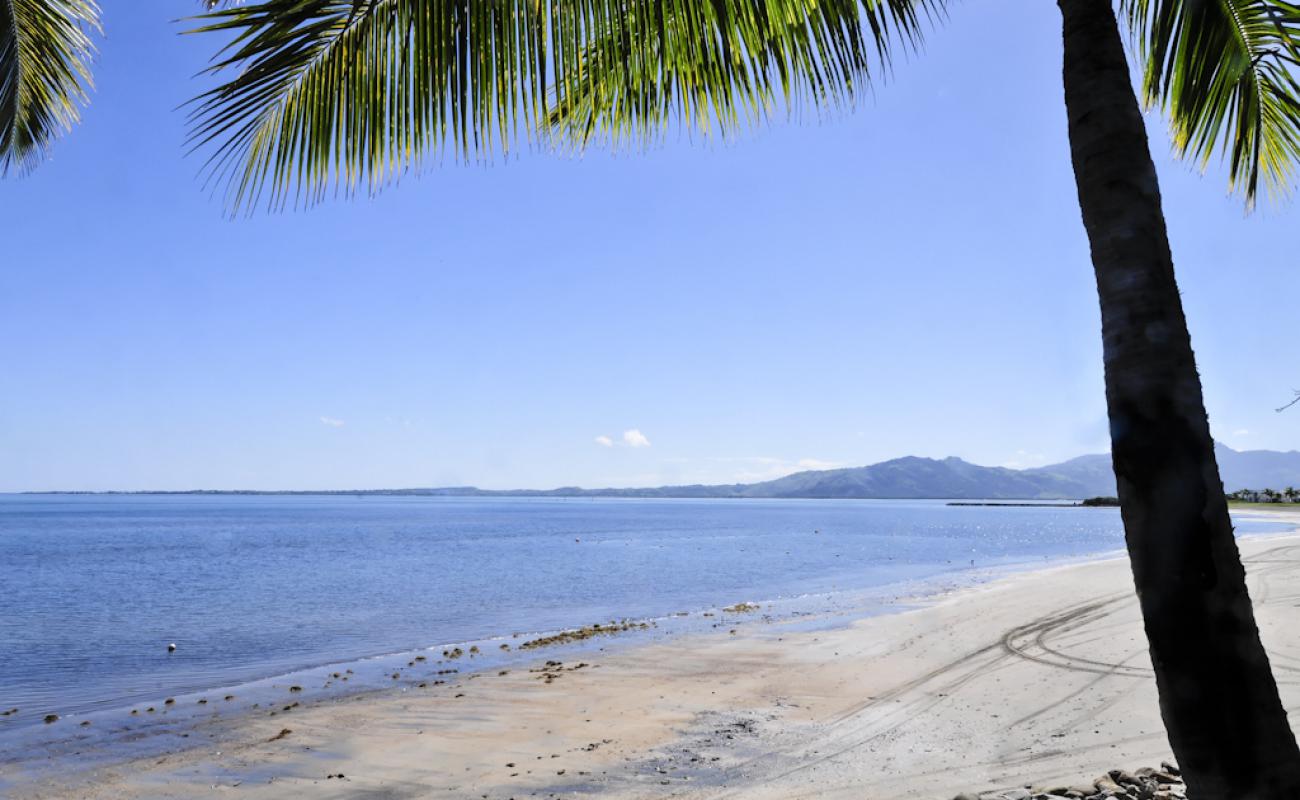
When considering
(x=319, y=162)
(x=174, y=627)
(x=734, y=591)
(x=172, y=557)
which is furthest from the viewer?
(x=172, y=557)

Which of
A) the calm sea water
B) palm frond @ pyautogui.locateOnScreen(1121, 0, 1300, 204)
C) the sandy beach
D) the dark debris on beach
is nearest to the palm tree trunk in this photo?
palm frond @ pyautogui.locateOnScreen(1121, 0, 1300, 204)

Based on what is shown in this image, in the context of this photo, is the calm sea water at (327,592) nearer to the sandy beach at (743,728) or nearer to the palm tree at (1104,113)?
the sandy beach at (743,728)

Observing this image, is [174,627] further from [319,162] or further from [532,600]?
[319,162]

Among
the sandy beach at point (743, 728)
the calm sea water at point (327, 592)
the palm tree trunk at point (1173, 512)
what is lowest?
the calm sea water at point (327, 592)

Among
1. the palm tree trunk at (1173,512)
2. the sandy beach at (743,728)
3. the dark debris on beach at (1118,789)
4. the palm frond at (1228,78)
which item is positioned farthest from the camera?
the sandy beach at (743,728)

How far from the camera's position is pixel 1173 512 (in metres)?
1.88

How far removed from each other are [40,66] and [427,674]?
43.0ft

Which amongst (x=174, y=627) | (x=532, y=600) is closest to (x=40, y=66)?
(x=174, y=627)

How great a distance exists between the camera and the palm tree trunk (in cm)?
183

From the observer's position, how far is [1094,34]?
2279mm

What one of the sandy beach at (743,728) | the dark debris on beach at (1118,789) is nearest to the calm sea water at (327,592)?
the sandy beach at (743,728)

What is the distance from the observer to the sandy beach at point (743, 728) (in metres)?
7.74

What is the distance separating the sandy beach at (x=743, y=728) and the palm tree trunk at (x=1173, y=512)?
5.28 meters

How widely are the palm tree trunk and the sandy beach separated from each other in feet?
17.3
